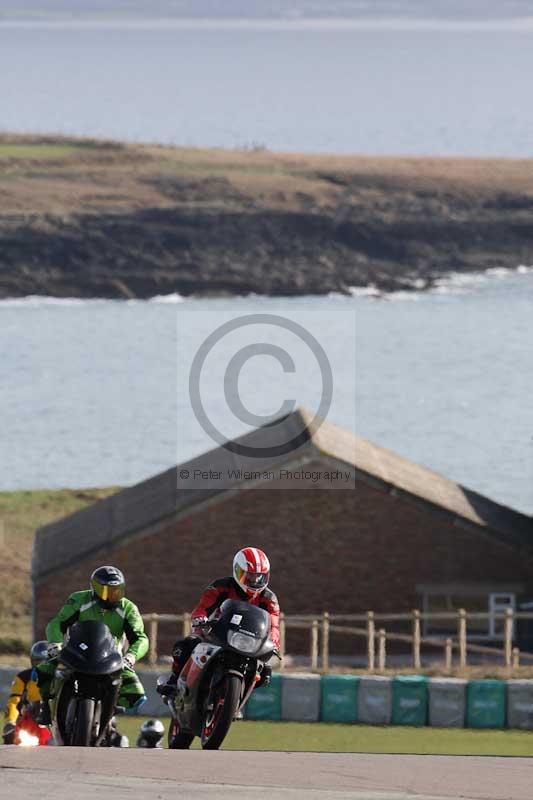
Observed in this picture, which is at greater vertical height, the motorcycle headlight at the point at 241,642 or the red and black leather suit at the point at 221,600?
the red and black leather suit at the point at 221,600

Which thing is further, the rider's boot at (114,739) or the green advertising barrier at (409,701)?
the green advertising barrier at (409,701)

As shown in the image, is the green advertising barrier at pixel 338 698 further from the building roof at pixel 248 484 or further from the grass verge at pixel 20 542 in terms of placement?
the grass verge at pixel 20 542

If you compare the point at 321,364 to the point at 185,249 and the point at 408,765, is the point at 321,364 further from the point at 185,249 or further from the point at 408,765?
the point at 408,765

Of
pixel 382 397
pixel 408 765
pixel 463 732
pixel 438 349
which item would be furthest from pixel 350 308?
pixel 408 765

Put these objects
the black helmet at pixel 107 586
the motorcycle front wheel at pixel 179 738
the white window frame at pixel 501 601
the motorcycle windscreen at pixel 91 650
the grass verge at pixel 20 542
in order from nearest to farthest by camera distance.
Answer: the motorcycle windscreen at pixel 91 650 → the black helmet at pixel 107 586 → the motorcycle front wheel at pixel 179 738 → the white window frame at pixel 501 601 → the grass verge at pixel 20 542

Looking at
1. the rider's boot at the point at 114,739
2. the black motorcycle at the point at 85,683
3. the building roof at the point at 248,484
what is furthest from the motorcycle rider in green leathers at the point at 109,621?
the building roof at the point at 248,484

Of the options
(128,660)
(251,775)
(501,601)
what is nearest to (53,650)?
(128,660)

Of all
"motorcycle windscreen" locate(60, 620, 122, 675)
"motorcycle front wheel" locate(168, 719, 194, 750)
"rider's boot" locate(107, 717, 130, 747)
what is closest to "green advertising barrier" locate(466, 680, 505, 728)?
"motorcycle front wheel" locate(168, 719, 194, 750)

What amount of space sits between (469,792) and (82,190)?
5131 inches

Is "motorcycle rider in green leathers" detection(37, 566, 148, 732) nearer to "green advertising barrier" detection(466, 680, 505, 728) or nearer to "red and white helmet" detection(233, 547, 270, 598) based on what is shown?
"red and white helmet" detection(233, 547, 270, 598)

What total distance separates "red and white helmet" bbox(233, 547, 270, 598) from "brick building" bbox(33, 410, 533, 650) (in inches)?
893

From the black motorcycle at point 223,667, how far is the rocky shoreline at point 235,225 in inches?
4570

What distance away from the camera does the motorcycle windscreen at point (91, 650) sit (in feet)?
46.6

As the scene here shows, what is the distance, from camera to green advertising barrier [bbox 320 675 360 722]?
83.0ft
